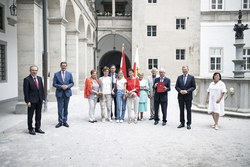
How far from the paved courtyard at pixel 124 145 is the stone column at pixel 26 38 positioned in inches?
78.5

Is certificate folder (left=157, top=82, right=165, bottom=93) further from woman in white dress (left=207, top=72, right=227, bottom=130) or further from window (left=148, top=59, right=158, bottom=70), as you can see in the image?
window (left=148, top=59, right=158, bottom=70)

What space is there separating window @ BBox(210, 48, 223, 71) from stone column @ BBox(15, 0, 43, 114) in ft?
59.8

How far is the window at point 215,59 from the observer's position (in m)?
22.6

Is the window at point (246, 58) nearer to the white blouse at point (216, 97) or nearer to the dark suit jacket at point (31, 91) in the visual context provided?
the white blouse at point (216, 97)

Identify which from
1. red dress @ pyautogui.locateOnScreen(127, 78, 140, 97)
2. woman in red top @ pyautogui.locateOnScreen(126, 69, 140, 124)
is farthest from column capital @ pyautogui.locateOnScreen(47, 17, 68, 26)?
red dress @ pyautogui.locateOnScreen(127, 78, 140, 97)

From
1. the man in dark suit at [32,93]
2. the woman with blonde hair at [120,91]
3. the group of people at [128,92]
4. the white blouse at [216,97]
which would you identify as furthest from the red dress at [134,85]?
the man in dark suit at [32,93]

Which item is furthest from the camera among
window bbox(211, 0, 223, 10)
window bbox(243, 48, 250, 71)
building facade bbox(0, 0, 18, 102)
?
window bbox(211, 0, 223, 10)

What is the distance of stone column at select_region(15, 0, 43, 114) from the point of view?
902cm

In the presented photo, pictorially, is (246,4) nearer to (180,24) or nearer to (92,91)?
(180,24)

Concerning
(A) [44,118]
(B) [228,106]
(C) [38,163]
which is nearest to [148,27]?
(B) [228,106]

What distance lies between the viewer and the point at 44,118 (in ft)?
27.5

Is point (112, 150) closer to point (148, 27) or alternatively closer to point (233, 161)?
point (233, 161)

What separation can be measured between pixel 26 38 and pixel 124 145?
21.3 ft

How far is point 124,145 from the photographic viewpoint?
5277mm
